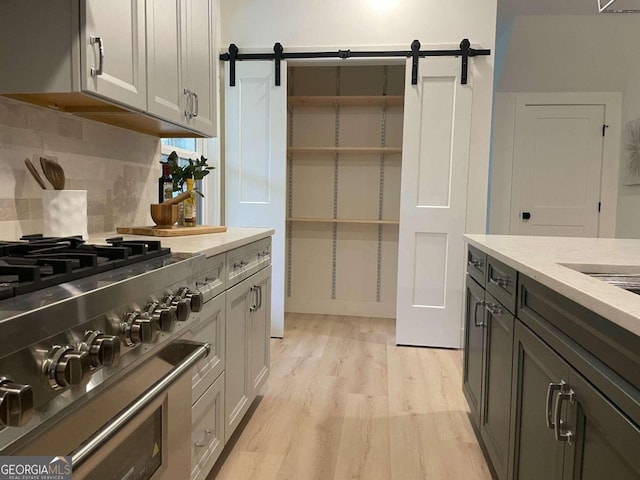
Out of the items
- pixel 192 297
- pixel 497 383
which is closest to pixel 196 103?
pixel 192 297

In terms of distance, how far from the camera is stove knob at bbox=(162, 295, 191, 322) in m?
1.19

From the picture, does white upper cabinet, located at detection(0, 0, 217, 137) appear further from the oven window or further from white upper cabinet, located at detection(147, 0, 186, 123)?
the oven window

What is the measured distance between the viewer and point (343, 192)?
4.36 meters

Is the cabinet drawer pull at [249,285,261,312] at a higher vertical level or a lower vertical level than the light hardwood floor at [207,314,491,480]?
higher

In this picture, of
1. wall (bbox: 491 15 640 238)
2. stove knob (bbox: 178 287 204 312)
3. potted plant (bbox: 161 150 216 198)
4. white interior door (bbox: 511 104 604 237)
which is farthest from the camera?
white interior door (bbox: 511 104 604 237)

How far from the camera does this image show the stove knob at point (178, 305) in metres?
1.19

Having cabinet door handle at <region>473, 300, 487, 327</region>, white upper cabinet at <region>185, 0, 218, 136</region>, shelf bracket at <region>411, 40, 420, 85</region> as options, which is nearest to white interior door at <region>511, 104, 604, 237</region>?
shelf bracket at <region>411, 40, 420, 85</region>

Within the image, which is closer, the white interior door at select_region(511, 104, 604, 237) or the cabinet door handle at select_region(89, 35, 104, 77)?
the cabinet door handle at select_region(89, 35, 104, 77)

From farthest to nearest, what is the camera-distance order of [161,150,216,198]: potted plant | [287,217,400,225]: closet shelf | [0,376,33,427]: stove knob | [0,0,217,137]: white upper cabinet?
[287,217,400,225]: closet shelf < [161,150,216,198]: potted plant < [0,0,217,137]: white upper cabinet < [0,376,33,427]: stove knob

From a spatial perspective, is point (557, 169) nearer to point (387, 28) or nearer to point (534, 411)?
point (387, 28)

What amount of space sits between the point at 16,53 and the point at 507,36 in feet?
13.9

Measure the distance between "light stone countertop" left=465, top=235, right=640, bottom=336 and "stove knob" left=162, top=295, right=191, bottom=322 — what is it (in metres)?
0.91

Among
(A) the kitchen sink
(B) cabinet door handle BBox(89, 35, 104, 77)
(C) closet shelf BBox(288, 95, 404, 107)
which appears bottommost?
(A) the kitchen sink

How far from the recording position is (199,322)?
154cm
